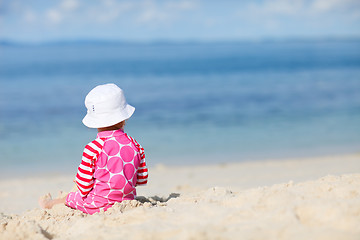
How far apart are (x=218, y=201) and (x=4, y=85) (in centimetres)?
2236

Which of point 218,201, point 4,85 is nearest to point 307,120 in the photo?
point 218,201

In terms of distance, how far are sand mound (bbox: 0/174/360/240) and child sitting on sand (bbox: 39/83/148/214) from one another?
0.14 m

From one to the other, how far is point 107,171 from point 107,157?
11cm

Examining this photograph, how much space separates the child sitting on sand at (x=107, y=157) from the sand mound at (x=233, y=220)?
0.47ft

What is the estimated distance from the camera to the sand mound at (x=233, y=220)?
251 centimetres

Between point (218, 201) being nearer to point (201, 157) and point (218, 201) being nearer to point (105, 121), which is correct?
point (105, 121)

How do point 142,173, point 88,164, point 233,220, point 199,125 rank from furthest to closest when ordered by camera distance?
point 199,125 → point 142,173 → point 88,164 → point 233,220

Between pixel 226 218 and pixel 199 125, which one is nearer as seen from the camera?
pixel 226 218

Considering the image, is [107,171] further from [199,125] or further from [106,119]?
[199,125]

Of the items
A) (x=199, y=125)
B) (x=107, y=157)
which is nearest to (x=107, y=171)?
(x=107, y=157)

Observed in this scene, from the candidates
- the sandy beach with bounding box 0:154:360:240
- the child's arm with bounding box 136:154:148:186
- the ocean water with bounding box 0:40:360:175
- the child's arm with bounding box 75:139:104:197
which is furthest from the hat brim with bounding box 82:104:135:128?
the ocean water with bounding box 0:40:360:175

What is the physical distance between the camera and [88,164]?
3.45 meters

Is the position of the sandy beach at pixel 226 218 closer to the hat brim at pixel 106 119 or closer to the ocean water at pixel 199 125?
the hat brim at pixel 106 119

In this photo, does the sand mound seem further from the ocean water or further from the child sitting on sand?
the ocean water
